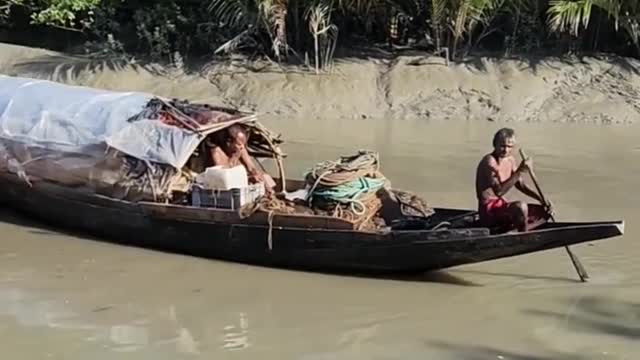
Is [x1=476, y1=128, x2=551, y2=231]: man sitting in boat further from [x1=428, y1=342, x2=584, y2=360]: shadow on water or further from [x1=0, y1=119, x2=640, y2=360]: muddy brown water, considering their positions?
[x1=428, y1=342, x2=584, y2=360]: shadow on water

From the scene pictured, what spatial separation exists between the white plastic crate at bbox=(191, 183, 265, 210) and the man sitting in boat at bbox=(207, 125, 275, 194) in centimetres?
31

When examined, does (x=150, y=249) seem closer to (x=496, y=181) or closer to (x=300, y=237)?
(x=300, y=237)

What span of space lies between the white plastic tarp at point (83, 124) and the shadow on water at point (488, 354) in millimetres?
3531

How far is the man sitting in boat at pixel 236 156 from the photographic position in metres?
10.4

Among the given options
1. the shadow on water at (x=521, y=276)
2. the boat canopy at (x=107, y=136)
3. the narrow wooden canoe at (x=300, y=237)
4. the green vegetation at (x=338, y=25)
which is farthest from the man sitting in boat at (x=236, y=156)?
the green vegetation at (x=338, y=25)

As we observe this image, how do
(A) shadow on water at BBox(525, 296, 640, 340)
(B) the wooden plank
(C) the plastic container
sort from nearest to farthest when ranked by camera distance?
(A) shadow on water at BBox(525, 296, 640, 340)
(B) the wooden plank
(C) the plastic container

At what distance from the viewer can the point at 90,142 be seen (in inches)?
420

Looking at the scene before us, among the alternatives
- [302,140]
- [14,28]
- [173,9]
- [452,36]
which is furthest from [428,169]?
[14,28]

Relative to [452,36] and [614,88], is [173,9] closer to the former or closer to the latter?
[452,36]

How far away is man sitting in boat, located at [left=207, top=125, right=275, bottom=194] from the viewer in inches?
408

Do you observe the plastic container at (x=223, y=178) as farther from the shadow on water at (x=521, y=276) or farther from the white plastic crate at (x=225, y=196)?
the shadow on water at (x=521, y=276)

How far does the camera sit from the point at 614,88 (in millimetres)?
20375

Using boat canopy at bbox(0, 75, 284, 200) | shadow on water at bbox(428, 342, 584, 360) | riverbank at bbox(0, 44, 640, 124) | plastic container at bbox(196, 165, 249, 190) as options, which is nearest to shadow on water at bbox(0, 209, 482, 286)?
boat canopy at bbox(0, 75, 284, 200)

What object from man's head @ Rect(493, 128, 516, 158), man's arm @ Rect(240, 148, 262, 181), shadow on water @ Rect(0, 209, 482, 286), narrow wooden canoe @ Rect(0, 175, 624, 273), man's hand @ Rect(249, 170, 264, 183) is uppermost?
man's head @ Rect(493, 128, 516, 158)
